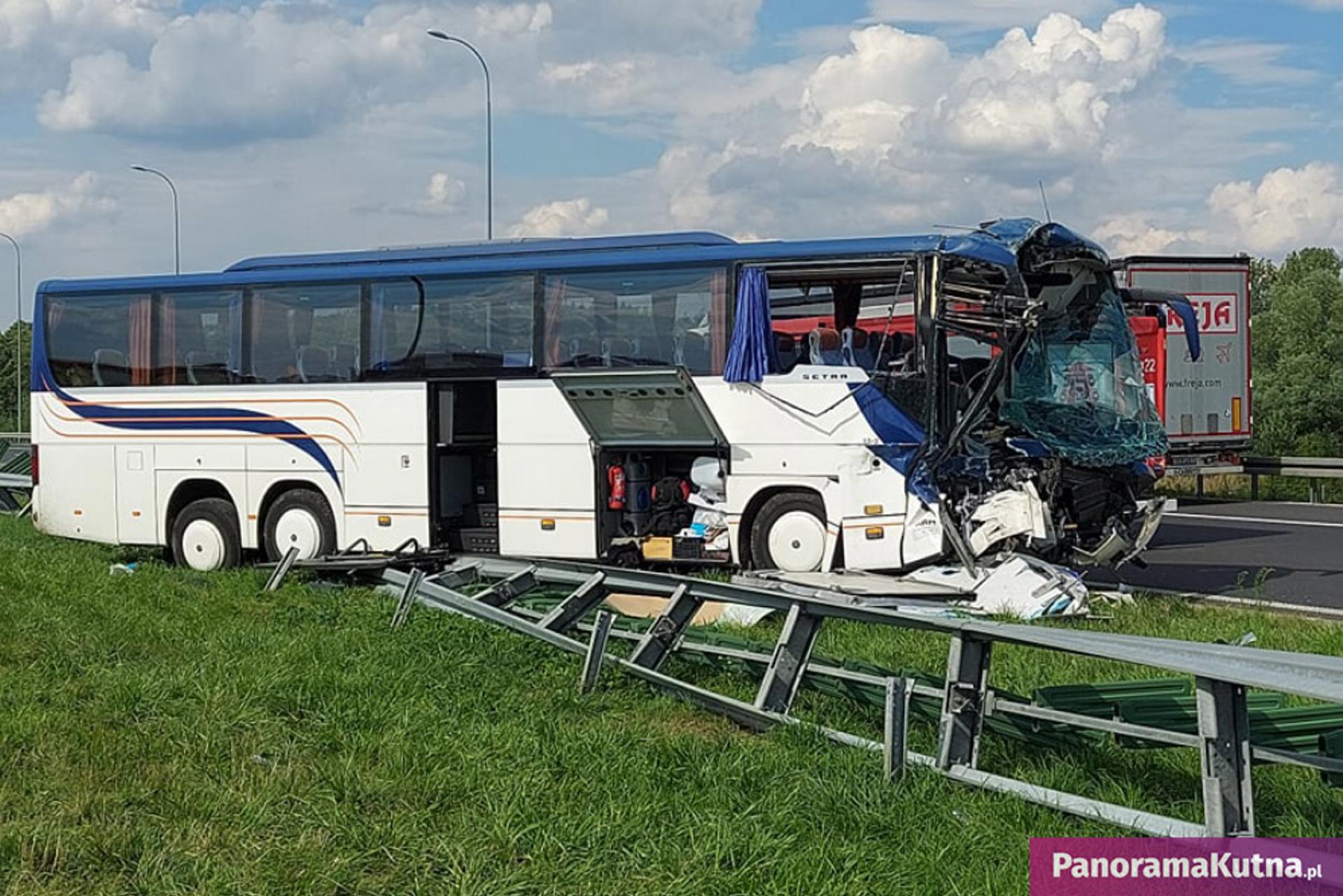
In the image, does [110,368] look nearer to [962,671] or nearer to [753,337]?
[753,337]

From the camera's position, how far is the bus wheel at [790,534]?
47.8ft

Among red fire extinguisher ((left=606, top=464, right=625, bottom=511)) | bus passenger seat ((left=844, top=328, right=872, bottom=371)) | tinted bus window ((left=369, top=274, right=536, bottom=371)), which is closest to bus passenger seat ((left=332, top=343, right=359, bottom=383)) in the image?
tinted bus window ((left=369, top=274, right=536, bottom=371))

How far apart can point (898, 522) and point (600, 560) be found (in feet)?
11.0

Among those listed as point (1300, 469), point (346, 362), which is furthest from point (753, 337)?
point (1300, 469)

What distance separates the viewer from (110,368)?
18656 millimetres

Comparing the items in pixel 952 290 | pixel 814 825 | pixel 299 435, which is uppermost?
pixel 952 290

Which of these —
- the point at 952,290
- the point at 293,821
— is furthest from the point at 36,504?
the point at 293,821

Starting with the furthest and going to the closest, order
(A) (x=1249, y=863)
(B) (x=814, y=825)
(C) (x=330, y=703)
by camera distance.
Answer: (C) (x=330, y=703) < (B) (x=814, y=825) < (A) (x=1249, y=863)

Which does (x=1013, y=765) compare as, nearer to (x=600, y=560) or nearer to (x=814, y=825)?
(x=814, y=825)

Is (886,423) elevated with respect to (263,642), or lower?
elevated

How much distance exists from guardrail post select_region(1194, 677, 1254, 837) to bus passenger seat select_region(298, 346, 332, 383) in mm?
13113

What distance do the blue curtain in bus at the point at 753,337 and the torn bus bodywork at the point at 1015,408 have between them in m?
1.18

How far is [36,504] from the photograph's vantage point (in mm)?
19172

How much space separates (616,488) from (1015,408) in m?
→ 4.03
